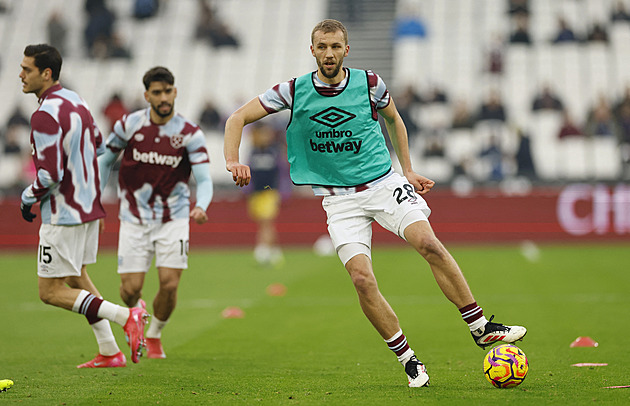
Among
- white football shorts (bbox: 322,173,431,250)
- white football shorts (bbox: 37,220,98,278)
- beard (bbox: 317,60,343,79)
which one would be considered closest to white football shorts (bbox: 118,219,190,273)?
white football shorts (bbox: 37,220,98,278)

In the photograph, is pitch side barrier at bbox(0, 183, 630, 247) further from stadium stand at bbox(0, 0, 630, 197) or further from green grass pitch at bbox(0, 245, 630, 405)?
green grass pitch at bbox(0, 245, 630, 405)

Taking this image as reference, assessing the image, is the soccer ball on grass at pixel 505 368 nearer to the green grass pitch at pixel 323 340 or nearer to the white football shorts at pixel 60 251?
the green grass pitch at pixel 323 340

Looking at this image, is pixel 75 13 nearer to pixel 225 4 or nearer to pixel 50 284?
pixel 225 4

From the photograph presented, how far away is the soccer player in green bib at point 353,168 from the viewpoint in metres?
6.40

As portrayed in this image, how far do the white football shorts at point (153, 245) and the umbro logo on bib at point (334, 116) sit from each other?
2.16 metres

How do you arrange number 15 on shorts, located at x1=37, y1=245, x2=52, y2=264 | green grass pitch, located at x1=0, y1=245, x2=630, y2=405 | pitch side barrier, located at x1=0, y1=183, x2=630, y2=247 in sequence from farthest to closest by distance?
1. pitch side barrier, located at x1=0, y1=183, x2=630, y2=247
2. number 15 on shorts, located at x1=37, y1=245, x2=52, y2=264
3. green grass pitch, located at x1=0, y1=245, x2=630, y2=405

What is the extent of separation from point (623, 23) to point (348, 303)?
18558 mm

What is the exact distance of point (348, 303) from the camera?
12.0 m

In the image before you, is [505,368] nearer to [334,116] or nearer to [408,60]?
[334,116]

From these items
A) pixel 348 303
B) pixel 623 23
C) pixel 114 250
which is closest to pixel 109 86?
pixel 114 250

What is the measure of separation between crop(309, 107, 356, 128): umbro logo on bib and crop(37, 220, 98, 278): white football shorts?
7.21ft

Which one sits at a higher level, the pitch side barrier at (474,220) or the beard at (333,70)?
the beard at (333,70)

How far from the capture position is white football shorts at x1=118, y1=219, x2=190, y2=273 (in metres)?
8.09

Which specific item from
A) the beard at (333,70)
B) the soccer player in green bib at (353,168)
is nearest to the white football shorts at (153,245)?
the soccer player in green bib at (353,168)
